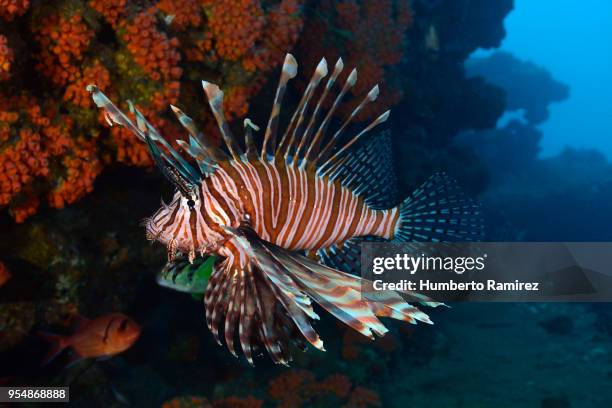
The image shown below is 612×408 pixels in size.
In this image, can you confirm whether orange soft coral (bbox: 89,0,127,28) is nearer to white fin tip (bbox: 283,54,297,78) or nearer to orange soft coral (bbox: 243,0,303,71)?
orange soft coral (bbox: 243,0,303,71)

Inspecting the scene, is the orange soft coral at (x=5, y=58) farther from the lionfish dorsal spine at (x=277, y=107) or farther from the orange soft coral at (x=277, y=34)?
the orange soft coral at (x=277, y=34)

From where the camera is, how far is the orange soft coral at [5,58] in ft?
8.74

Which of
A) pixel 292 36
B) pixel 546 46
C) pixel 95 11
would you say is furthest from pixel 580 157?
pixel 546 46

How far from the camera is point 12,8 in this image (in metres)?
2.73

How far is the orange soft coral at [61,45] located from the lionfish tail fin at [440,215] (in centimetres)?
249

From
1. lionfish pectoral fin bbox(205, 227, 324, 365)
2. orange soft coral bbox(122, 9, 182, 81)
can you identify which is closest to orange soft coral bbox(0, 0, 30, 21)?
orange soft coral bbox(122, 9, 182, 81)

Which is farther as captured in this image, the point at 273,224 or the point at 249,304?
the point at 273,224

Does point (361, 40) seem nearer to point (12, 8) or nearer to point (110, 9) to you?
point (110, 9)

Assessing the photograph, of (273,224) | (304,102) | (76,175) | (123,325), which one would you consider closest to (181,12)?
(76,175)

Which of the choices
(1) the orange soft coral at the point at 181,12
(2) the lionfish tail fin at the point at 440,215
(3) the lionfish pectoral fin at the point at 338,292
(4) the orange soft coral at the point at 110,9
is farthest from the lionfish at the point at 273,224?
(1) the orange soft coral at the point at 181,12

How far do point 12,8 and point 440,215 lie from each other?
305 cm

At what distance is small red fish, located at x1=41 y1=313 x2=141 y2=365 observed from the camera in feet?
11.0

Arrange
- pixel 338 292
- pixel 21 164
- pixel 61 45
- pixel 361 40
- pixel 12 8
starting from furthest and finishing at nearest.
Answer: pixel 361 40
pixel 61 45
pixel 21 164
pixel 12 8
pixel 338 292

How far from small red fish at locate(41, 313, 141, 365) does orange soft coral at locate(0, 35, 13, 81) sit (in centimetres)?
177
